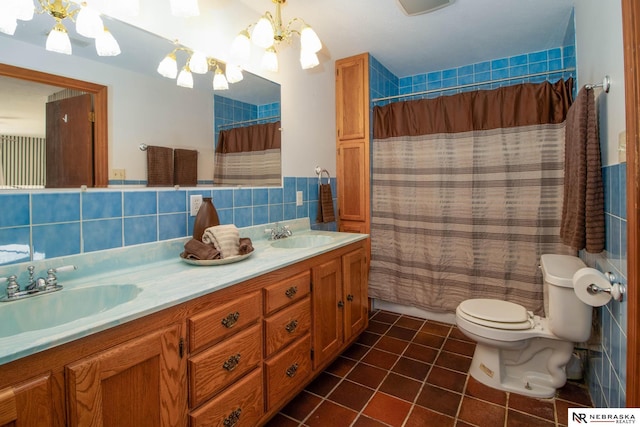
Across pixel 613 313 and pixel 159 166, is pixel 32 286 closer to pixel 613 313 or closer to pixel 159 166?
pixel 159 166

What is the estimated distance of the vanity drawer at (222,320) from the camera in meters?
1.11

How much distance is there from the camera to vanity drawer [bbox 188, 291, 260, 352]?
1.11 meters

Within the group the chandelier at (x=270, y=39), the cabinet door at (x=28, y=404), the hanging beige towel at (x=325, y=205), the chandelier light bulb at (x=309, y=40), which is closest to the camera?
the cabinet door at (x=28, y=404)

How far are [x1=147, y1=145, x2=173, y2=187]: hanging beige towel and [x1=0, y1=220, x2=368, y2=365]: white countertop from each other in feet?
0.98

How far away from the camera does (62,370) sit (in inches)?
31.1

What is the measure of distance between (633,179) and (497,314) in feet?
3.92

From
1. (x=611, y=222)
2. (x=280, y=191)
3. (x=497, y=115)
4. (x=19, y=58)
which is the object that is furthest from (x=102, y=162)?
(x=497, y=115)

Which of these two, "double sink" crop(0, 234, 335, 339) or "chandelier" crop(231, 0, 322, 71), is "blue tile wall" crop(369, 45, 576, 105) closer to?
"chandelier" crop(231, 0, 322, 71)

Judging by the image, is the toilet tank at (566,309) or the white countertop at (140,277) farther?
the toilet tank at (566,309)

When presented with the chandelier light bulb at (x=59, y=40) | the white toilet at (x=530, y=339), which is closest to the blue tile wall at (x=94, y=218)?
the chandelier light bulb at (x=59, y=40)

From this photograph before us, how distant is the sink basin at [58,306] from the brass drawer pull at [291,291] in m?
0.65

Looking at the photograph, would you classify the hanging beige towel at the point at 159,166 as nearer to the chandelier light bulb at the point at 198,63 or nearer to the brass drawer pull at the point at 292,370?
the chandelier light bulb at the point at 198,63

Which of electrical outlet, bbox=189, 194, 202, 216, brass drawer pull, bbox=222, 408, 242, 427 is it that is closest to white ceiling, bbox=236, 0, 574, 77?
electrical outlet, bbox=189, 194, 202, 216

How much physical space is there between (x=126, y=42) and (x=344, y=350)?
7.02 ft
